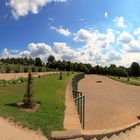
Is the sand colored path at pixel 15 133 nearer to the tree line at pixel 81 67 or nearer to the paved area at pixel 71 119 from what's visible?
the paved area at pixel 71 119

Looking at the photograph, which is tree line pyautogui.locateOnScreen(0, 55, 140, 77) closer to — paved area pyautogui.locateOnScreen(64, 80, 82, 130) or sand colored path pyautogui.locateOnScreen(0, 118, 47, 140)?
paved area pyautogui.locateOnScreen(64, 80, 82, 130)

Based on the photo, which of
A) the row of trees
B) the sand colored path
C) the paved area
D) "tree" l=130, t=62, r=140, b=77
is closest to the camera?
the sand colored path

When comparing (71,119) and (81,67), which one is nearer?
(71,119)

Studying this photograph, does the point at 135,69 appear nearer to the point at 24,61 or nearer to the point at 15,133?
the point at 24,61

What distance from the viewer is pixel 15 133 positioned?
894cm

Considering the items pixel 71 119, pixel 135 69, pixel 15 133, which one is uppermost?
pixel 135 69

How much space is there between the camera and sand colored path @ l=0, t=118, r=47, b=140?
27.9 ft

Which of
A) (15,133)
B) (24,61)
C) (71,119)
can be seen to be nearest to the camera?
(15,133)

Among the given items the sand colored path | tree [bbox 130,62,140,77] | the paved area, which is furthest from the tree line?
the sand colored path

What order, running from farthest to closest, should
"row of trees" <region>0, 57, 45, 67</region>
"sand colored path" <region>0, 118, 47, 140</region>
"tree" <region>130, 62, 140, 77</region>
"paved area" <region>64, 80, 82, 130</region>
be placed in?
1. "tree" <region>130, 62, 140, 77</region>
2. "row of trees" <region>0, 57, 45, 67</region>
3. "paved area" <region>64, 80, 82, 130</region>
4. "sand colored path" <region>0, 118, 47, 140</region>

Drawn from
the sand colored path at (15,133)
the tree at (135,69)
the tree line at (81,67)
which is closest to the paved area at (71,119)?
the sand colored path at (15,133)

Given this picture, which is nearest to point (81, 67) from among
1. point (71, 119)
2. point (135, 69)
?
point (135, 69)

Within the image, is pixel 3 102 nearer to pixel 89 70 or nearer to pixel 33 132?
pixel 33 132

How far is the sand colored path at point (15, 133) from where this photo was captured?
8.52 m
